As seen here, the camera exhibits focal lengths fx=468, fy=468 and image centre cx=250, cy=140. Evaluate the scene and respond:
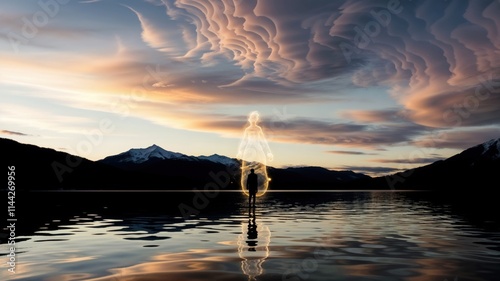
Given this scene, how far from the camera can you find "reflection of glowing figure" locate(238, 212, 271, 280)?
1362 cm

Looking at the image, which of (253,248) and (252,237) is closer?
(253,248)

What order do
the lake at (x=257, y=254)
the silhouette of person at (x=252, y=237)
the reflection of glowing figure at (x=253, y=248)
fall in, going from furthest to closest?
the silhouette of person at (x=252, y=237) < the reflection of glowing figure at (x=253, y=248) < the lake at (x=257, y=254)

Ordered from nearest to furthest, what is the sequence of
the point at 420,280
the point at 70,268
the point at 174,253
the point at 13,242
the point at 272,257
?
1. the point at 420,280
2. the point at 70,268
3. the point at 272,257
4. the point at 174,253
5. the point at 13,242

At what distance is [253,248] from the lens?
1823 cm

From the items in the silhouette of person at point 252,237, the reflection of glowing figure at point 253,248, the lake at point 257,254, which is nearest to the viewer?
the lake at point 257,254

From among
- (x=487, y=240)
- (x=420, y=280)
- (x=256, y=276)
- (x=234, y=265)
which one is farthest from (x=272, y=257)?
(x=487, y=240)

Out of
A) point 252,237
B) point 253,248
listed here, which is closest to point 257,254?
point 253,248

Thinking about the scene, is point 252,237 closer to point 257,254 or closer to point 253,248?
point 253,248

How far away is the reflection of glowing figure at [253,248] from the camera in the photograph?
536 inches

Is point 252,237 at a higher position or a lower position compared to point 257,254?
higher

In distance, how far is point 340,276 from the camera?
12758 millimetres

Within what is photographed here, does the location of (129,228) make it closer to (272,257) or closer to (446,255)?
(272,257)

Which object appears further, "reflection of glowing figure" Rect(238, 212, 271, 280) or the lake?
"reflection of glowing figure" Rect(238, 212, 271, 280)

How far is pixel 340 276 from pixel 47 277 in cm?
791
